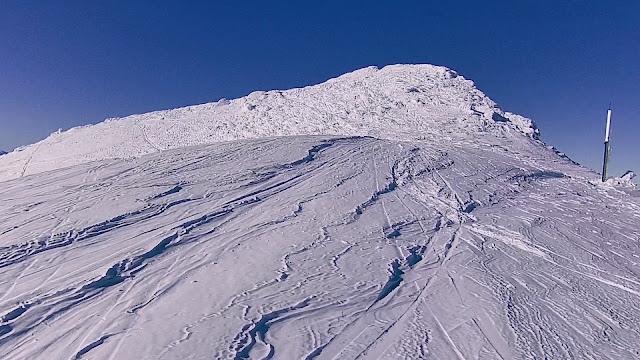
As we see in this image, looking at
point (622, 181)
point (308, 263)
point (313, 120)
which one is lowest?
point (622, 181)

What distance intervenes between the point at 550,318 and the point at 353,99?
665 inches

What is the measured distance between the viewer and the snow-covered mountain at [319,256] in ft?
16.7

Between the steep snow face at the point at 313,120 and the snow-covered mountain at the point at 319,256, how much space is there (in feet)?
10.3

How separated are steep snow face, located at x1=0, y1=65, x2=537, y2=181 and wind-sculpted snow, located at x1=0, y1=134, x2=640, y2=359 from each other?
5376 mm

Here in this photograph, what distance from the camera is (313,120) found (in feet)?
63.3

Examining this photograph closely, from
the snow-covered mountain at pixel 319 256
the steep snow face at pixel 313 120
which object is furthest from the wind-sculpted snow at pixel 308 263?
the steep snow face at pixel 313 120

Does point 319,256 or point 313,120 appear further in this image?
point 313,120

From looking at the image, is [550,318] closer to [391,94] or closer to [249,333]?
[249,333]

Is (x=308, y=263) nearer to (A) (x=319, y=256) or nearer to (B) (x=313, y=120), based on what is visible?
(A) (x=319, y=256)

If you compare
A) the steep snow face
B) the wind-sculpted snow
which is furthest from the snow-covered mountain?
the steep snow face

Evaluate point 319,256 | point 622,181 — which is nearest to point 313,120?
point 622,181

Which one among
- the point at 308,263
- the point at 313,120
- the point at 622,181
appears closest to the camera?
the point at 308,263

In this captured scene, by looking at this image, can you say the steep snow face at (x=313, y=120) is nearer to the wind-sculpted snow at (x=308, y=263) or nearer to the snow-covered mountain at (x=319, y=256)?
the snow-covered mountain at (x=319, y=256)

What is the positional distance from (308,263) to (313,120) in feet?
42.7
